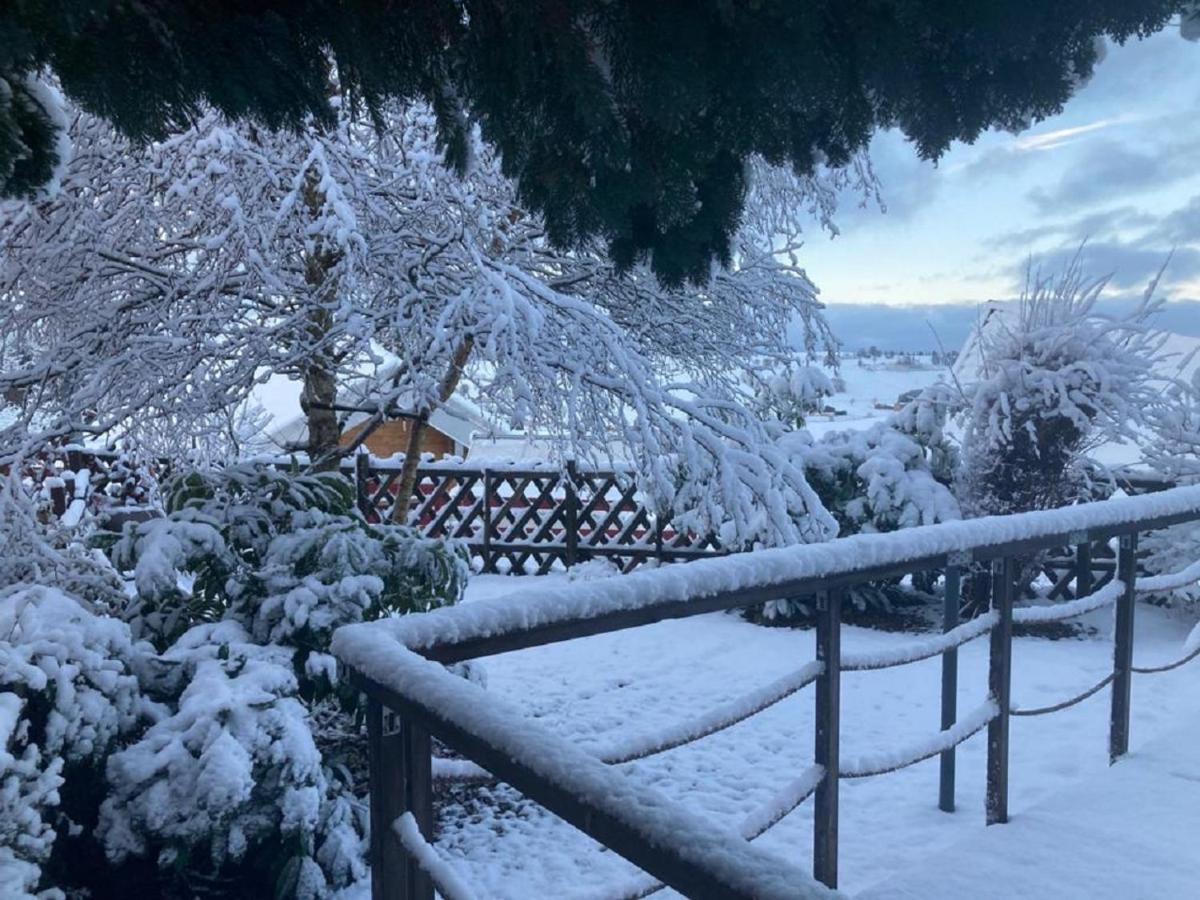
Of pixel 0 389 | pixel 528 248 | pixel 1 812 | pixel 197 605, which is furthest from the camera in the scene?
pixel 528 248

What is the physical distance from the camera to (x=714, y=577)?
1854 mm

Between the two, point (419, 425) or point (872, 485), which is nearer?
point (419, 425)

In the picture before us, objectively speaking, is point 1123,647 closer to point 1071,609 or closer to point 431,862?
point 1071,609

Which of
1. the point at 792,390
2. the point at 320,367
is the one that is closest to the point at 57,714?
the point at 320,367

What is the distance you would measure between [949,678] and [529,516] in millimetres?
6867

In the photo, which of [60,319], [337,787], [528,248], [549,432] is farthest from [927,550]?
[60,319]

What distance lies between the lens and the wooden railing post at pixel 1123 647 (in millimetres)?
3039

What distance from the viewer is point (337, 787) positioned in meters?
3.53

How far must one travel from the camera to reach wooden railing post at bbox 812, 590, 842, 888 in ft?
7.23

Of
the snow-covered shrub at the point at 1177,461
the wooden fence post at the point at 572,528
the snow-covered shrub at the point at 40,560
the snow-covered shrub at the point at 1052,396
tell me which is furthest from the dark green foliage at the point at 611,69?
the wooden fence post at the point at 572,528

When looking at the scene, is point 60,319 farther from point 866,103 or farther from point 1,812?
point 866,103

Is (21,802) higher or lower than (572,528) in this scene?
higher

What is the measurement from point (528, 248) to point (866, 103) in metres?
3.59

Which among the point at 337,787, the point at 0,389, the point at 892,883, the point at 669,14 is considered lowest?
the point at 337,787
